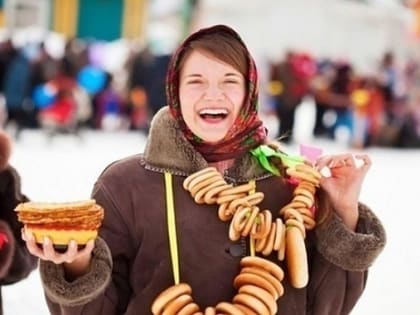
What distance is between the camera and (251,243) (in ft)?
5.27

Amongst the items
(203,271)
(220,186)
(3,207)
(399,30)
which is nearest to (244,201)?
(220,186)

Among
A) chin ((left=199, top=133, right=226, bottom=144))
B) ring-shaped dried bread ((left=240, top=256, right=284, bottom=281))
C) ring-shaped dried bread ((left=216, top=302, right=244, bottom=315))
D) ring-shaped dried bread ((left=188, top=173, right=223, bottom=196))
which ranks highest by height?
chin ((left=199, top=133, right=226, bottom=144))

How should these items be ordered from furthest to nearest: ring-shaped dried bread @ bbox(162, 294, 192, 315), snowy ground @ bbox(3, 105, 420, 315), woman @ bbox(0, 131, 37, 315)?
snowy ground @ bbox(3, 105, 420, 315) → woman @ bbox(0, 131, 37, 315) → ring-shaped dried bread @ bbox(162, 294, 192, 315)

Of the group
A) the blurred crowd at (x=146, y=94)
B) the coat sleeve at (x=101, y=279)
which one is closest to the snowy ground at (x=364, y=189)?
the blurred crowd at (x=146, y=94)

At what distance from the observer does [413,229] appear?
6.23m

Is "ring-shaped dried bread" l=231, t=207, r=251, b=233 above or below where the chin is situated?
below

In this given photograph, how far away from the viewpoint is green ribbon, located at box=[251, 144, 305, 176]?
5.50 ft

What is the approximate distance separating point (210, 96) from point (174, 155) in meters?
0.14

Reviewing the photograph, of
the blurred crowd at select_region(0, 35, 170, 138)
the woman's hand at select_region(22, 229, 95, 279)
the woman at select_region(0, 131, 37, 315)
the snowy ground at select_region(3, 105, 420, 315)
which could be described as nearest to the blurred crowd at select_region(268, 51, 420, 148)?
the snowy ground at select_region(3, 105, 420, 315)

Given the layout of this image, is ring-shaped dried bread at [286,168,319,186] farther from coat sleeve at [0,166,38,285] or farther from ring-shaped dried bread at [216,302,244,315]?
coat sleeve at [0,166,38,285]

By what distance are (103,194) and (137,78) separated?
34.5ft

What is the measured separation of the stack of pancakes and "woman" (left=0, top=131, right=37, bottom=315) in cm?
74

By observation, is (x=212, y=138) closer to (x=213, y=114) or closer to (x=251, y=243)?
(x=213, y=114)

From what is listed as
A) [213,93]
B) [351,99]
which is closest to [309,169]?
[213,93]
